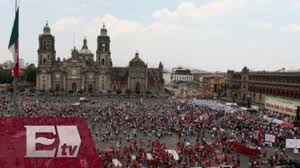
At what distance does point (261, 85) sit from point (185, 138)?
152 feet

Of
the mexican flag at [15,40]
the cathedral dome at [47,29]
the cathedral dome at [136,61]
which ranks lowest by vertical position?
the mexican flag at [15,40]

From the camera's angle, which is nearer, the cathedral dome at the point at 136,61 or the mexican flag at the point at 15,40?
the mexican flag at the point at 15,40

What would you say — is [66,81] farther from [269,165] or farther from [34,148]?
[34,148]

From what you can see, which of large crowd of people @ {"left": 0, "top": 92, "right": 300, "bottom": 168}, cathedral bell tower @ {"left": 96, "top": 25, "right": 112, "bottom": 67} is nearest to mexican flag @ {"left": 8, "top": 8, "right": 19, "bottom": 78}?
large crowd of people @ {"left": 0, "top": 92, "right": 300, "bottom": 168}

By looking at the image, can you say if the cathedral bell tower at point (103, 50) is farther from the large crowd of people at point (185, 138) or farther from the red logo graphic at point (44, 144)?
the red logo graphic at point (44, 144)

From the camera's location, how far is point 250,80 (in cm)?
8906

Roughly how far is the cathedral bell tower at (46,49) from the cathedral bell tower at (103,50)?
31.4ft

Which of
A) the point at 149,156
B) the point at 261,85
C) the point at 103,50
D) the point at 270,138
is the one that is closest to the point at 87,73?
the point at 103,50

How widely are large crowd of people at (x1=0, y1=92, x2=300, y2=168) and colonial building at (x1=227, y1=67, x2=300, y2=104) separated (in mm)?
15370

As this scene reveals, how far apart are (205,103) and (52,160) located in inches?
2031

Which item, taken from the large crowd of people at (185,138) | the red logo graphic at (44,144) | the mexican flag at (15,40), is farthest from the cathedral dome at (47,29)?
the red logo graphic at (44,144)

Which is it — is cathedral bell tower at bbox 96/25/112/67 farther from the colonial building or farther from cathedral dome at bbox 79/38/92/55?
the colonial building

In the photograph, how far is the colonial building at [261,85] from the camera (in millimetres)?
67650

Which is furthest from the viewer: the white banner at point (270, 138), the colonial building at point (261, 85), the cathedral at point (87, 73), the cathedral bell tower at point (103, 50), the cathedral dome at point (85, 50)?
the cathedral dome at point (85, 50)
